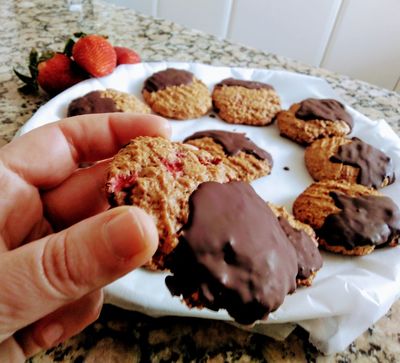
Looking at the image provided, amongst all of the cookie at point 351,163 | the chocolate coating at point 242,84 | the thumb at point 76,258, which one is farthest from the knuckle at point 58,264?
the chocolate coating at point 242,84

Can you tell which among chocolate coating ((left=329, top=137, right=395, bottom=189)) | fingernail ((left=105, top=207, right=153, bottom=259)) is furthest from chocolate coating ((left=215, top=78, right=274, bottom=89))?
fingernail ((left=105, top=207, right=153, bottom=259))

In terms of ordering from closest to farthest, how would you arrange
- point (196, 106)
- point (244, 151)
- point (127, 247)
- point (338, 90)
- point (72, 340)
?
point (127, 247) < point (72, 340) < point (244, 151) < point (196, 106) < point (338, 90)

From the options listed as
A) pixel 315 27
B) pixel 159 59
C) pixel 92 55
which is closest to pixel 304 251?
pixel 92 55

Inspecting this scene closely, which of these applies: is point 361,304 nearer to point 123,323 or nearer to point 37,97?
point 123,323

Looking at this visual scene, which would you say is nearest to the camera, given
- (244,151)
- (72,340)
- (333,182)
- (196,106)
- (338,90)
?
(72,340)

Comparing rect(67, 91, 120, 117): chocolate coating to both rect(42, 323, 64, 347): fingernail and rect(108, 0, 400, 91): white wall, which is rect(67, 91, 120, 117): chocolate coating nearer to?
rect(42, 323, 64, 347): fingernail

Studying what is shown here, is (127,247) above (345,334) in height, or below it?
above

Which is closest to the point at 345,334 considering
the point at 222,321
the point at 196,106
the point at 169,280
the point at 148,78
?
the point at 222,321

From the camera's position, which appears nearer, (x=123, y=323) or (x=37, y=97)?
(x=123, y=323)

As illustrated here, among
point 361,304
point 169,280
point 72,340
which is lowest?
point 72,340
